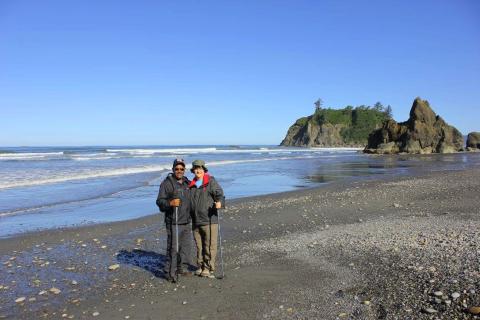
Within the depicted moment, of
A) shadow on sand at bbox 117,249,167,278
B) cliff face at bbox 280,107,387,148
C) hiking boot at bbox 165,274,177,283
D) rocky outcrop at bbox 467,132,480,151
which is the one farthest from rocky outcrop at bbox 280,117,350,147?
hiking boot at bbox 165,274,177,283

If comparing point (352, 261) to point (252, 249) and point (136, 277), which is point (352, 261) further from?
point (136, 277)

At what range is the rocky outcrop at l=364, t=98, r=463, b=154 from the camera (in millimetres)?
78812

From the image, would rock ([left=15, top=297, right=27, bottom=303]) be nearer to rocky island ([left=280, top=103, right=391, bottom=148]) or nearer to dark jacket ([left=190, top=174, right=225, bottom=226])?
dark jacket ([left=190, top=174, right=225, bottom=226])

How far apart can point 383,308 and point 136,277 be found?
4463mm

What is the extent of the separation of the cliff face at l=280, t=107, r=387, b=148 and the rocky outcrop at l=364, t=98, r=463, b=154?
79808mm

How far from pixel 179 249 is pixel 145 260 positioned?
1.58m

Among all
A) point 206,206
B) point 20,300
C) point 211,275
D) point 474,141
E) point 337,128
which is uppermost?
point 337,128

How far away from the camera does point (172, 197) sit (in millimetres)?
7398

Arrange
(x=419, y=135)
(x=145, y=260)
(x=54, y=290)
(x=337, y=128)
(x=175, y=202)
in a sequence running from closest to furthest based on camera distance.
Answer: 1. (x=54, y=290)
2. (x=175, y=202)
3. (x=145, y=260)
4. (x=419, y=135)
5. (x=337, y=128)

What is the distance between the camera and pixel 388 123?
86.8 metres

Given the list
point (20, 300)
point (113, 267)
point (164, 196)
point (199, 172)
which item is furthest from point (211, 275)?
point (20, 300)

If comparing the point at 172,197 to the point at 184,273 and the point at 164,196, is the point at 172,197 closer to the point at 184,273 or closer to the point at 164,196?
the point at 164,196

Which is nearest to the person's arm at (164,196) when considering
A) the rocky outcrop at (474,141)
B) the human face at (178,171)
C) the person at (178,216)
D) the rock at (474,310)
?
the person at (178,216)

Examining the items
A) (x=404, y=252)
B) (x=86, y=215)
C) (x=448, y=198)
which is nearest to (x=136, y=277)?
(x=404, y=252)
